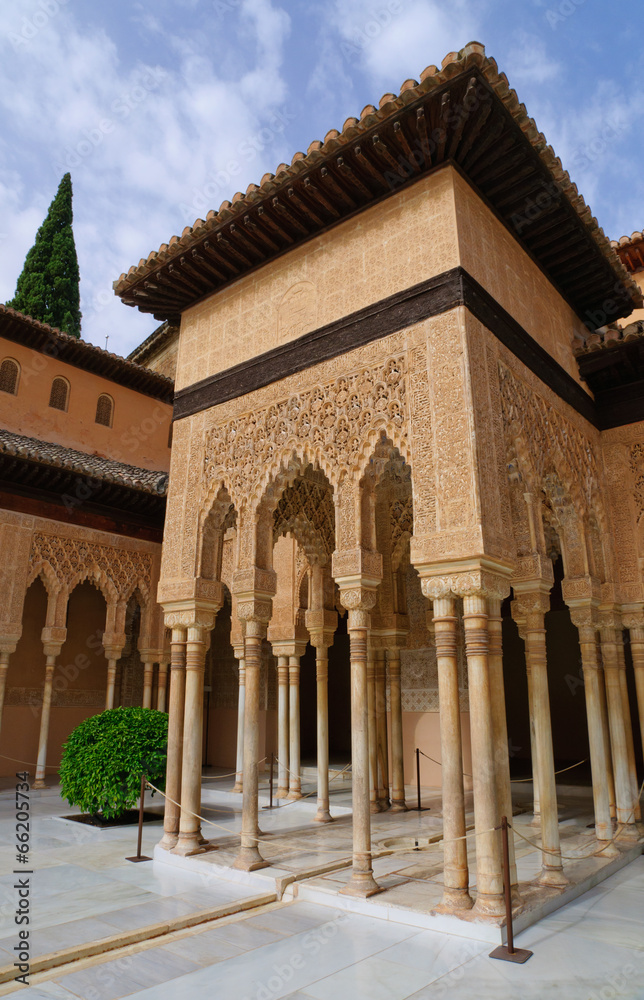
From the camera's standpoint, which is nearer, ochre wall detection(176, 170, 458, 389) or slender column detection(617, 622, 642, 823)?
ochre wall detection(176, 170, 458, 389)

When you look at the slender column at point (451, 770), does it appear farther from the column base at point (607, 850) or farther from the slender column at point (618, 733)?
the slender column at point (618, 733)

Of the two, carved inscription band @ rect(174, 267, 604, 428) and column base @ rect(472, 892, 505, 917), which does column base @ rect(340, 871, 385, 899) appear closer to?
column base @ rect(472, 892, 505, 917)

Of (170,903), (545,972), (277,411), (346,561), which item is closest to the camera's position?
(545,972)

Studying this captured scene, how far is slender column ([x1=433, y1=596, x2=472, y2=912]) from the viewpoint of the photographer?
4.53m

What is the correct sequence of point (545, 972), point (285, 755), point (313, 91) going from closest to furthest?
1. point (545, 972)
2. point (313, 91)
3. point (285, 755)

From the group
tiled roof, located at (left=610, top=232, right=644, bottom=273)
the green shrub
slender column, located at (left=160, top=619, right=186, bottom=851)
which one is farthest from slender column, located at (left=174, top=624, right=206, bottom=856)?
tiled roof, located at (left=610, top=232, right=644, bottom=273)

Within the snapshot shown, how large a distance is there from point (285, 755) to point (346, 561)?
5.70 metres

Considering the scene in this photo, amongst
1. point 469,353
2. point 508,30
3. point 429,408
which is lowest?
point 429,408

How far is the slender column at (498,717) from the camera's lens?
4863mm

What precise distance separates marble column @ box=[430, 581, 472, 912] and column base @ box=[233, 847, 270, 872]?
74.5 inches

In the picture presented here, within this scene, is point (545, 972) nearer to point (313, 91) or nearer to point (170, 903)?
point (170, 903)

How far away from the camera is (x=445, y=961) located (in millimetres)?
3961

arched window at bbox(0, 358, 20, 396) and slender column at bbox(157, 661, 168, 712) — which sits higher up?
arched window at bbox(0, 358, 20, 396)

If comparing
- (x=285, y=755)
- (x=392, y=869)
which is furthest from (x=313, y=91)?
(x=285, y=755)
